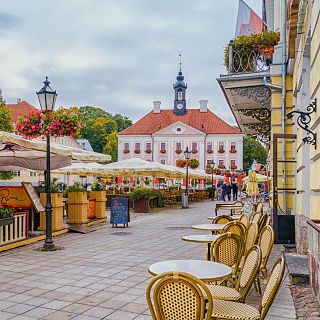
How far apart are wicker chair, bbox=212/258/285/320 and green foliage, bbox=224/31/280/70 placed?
814cm

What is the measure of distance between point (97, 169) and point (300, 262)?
1627 cm

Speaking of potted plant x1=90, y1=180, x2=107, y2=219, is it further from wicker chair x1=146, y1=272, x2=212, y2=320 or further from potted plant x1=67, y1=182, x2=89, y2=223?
wicker chair x1=146, y1=272, x2=212, y2=320

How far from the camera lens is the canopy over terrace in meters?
9.90

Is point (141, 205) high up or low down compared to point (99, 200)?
down

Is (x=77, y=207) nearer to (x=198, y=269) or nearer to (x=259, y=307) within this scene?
(x=198, y=269)

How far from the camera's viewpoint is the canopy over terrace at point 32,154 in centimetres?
990

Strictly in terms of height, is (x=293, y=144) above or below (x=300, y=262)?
above

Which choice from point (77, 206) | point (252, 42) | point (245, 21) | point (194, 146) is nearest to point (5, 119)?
point (77, 206)

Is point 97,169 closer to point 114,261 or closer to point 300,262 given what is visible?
point 114,261

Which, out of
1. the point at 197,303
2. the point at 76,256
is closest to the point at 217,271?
the point at 197,303

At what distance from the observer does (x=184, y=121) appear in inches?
2832

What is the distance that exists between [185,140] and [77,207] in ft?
183

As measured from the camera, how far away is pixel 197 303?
3143 millimetres

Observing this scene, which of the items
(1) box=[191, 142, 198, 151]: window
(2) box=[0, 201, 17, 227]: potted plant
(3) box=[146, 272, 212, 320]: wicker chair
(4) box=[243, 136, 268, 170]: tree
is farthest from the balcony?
(4) box=[243, 136, 268, 170]: tree
